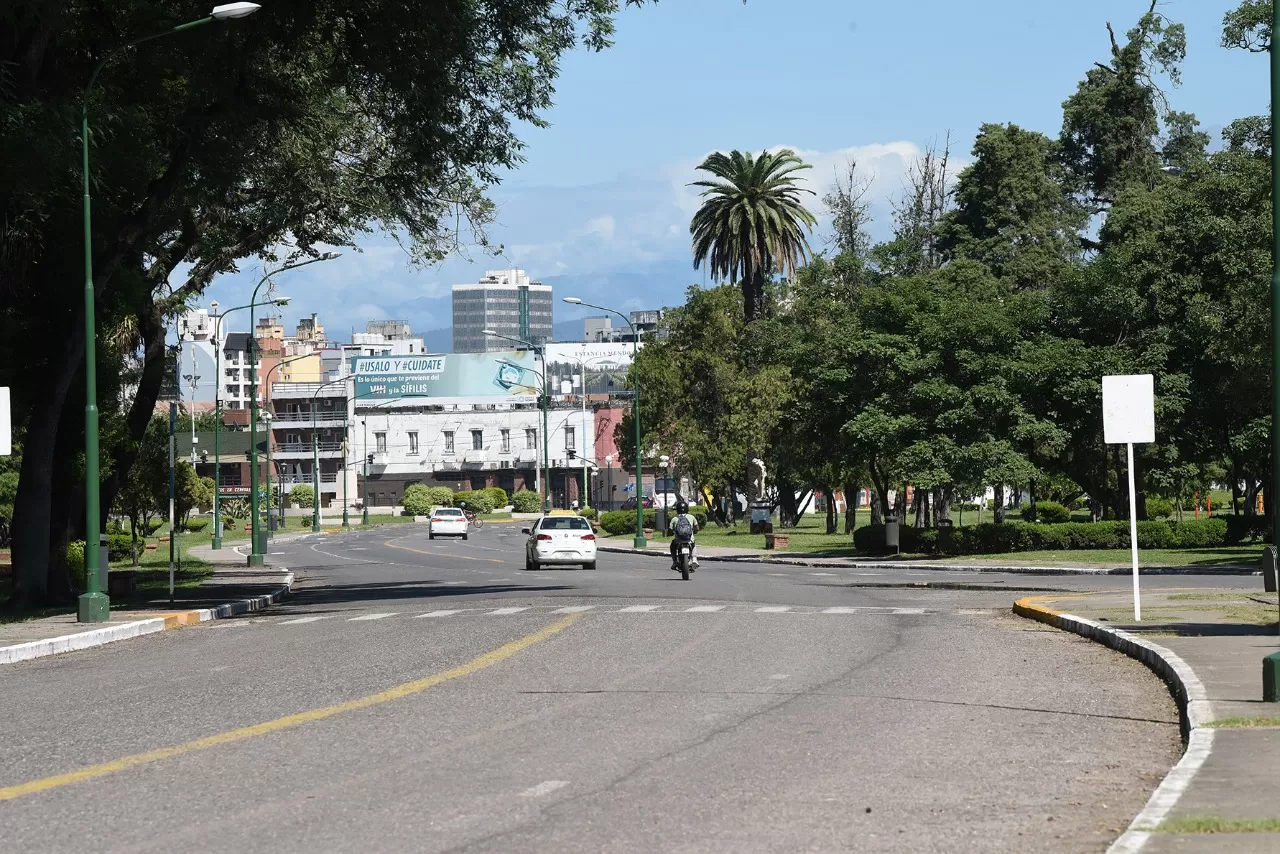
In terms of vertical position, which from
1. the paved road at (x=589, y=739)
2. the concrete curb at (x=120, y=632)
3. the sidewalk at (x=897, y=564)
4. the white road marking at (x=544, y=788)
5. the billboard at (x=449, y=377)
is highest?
the billboard at (x=449, y=377)

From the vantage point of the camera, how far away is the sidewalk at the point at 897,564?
126 feet

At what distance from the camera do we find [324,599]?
33.2 meters

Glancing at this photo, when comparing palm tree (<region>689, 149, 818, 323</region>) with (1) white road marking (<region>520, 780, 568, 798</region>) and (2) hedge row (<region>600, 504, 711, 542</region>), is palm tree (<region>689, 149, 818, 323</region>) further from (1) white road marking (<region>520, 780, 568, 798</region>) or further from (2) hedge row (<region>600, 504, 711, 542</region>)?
(1) white road marking (<region>520, 780, 568, 798</region>)

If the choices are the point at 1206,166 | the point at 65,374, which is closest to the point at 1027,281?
the point at 1206,166

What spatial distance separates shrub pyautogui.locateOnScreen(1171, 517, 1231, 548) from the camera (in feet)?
162

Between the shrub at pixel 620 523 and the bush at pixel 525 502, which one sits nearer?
the shrub at pixel 620 523

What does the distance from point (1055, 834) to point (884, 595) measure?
22423 mm

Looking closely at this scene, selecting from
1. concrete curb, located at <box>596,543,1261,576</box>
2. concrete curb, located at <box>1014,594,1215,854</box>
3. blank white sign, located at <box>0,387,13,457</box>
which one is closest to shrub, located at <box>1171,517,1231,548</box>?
concrete curb, located at <box>596,543,1261,576</box>

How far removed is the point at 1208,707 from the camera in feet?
38.1

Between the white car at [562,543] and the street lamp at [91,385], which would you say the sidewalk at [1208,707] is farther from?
the white car at [562,543]

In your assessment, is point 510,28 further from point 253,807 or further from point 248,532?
point 248,532

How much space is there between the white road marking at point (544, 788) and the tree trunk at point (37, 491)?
2076cm

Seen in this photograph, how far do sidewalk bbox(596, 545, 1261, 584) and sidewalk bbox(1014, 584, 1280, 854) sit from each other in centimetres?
1391

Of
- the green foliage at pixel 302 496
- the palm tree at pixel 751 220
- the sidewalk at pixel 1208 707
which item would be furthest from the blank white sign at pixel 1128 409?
the green foliage at pixel 302 496
